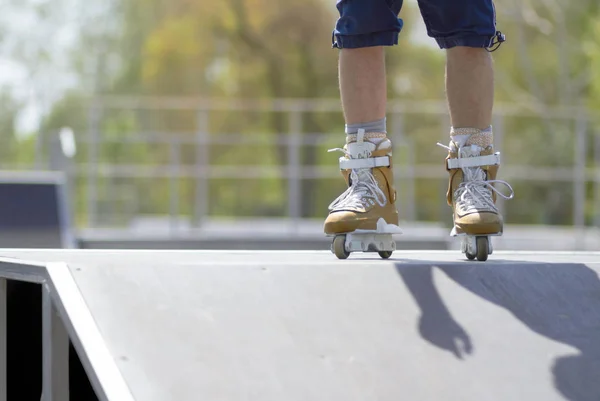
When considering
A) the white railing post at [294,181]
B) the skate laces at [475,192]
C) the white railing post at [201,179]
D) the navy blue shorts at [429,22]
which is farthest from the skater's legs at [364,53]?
the white railing post at [201,179]

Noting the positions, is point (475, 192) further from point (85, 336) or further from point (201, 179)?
point (201, 179)

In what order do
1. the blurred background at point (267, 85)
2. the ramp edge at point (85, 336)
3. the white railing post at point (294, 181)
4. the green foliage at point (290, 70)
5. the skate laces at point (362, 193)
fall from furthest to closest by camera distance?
the green foliage at point (290, 70) → the blurred background at point (267, 85) → the white railing post at point (294, 181) → the skate laces at point (362, 193) → the ramp edge at point (85, 336)

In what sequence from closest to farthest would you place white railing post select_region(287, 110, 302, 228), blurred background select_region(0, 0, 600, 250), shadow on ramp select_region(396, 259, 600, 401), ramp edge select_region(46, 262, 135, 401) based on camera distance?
ramp edge select_region(46, 262, 135, 401), shadow on ramp select_region(396, 259, 600, 401), white railing post select_region(287, 110, 302, 228), blurred background select_region(0, 0, 600, 250)

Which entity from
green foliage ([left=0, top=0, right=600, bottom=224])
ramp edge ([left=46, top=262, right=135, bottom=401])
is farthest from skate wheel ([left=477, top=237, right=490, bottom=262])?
green foliage ([left=0, top=0, right=600, bottom=224])

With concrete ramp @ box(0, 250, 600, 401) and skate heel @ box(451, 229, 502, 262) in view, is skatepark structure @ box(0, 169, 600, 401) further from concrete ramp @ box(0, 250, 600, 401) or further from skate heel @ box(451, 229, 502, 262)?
skate heel @ box(451, 229, 502, 262)

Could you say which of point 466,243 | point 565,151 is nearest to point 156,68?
point 565,151

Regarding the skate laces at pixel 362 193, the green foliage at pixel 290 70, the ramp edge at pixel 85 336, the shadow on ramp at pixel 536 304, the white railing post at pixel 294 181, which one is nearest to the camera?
the ramp edge at pixel 85 336

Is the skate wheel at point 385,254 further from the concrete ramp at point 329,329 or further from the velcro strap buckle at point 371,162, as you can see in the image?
the concrete ramp at point 329,329

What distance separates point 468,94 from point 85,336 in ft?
3.48

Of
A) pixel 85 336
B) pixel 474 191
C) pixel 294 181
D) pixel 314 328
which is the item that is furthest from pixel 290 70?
pixel 85 336

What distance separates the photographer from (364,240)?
7.11 ft

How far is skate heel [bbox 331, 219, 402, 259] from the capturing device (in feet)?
7.09

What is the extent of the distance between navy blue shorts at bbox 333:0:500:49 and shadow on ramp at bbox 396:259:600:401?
49 centimetres

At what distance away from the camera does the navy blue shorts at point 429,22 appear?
7.10 feet
